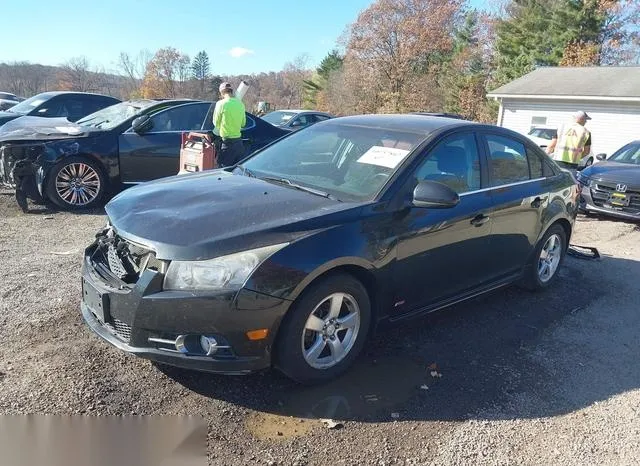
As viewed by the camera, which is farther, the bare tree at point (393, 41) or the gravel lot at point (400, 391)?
the bare tree at point (393, 41)

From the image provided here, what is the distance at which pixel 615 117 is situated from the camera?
2188 centimetres

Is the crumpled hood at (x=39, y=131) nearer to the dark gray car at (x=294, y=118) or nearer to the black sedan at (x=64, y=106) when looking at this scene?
the black sedan at (x=64, y=106)

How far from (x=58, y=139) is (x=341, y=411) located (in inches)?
236

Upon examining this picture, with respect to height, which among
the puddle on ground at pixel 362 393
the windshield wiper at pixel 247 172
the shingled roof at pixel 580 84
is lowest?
the puddle on ground at pixel 362 393

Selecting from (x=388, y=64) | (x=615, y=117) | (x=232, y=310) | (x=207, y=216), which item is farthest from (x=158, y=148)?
(x=388, y=64)

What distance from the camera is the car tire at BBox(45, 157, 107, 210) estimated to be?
23.6ft

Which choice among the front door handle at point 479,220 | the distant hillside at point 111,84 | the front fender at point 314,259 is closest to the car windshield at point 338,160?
the front fender at point 314,259

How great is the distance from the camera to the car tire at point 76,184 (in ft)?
23.6

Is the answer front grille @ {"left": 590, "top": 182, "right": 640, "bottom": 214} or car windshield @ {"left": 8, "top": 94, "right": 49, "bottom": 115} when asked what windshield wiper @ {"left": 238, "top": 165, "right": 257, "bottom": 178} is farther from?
car windshield @ {"left": 8, "top": 94, "right": 49, "bottom": 115}

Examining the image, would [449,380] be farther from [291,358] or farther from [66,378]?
[66,378]

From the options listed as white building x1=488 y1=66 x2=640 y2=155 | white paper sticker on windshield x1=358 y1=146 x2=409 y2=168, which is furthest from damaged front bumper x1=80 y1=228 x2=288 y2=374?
white building x1=488 y1=66 x2=640 y2=155

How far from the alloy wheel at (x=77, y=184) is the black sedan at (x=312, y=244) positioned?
3.89 meters

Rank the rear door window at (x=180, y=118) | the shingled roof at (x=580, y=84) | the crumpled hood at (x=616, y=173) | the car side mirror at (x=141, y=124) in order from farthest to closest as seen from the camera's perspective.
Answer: the shingled roof at (x=580, y=84) < the crumpled hood at (x=616, y=173) < the rear door window at (x=180, y=118) < the car side mirror at (x=141, y=124)

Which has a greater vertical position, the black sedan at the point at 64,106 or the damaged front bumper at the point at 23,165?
the black sedan at the point at 64,106
